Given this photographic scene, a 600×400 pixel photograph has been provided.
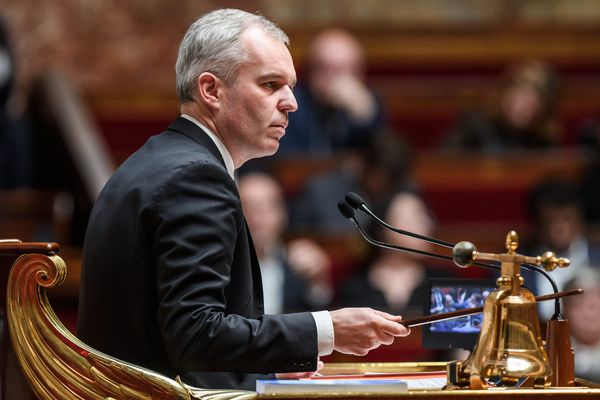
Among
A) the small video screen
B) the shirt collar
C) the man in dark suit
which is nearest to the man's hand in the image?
the man in dark suit

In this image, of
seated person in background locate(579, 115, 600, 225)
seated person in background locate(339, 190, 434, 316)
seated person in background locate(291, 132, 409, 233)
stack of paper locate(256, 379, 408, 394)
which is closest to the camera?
stack of paper locate(256, 379, 408, 394)

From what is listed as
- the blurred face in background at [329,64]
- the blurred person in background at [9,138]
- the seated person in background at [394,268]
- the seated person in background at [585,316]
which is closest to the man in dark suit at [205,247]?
the seated person in background at [585,316]

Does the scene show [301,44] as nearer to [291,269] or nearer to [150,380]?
[291,269]

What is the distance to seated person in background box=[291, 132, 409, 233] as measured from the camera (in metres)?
4.14

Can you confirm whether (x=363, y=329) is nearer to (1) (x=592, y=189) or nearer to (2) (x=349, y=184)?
(2) (x=349, y=184)

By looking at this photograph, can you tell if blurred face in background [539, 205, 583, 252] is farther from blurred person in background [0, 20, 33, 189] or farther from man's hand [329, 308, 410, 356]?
man's hand [329, 308, 410, 356]

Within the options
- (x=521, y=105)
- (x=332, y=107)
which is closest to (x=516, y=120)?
(x=521, y=105)

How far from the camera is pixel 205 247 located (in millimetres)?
1433

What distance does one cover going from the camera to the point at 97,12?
5.45m

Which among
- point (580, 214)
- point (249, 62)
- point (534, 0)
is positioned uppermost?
point (534, 0)

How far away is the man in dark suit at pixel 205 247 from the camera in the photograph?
142 centimetres

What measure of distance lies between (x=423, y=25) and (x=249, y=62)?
4.23m

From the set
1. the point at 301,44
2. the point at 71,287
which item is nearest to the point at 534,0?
the point at 301,44

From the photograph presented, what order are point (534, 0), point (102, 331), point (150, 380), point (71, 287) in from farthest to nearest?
point (534, 0), point (71, 287), point (102, 331), point (150, 380)
